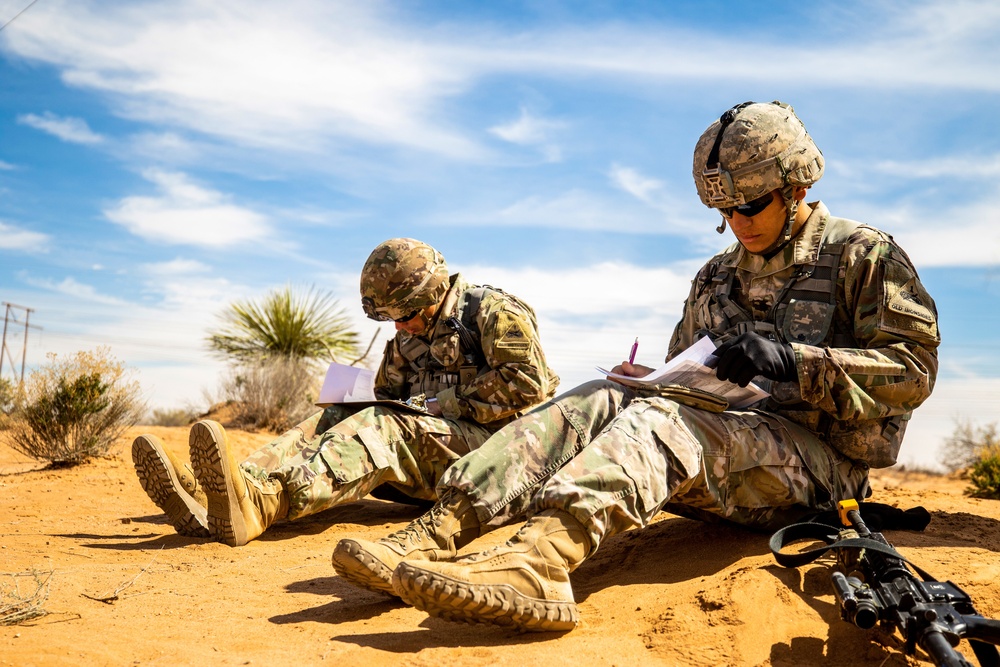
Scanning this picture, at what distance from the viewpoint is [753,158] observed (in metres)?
3.81

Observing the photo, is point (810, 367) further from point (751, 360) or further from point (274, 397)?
point (274, 397)

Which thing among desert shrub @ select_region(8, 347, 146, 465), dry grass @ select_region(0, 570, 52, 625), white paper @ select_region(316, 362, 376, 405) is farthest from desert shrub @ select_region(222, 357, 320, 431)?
dry grass @ select_region(0, 570, 52, 625)

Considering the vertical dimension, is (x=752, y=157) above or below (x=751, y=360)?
above

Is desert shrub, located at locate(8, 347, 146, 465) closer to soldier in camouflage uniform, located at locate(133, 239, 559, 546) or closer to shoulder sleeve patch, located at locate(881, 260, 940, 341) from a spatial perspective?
soldier in camouflage uniform, located at locate(133, 239, 559, 546)

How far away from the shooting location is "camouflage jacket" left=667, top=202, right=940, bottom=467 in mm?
3504

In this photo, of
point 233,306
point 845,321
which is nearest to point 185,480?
point 845,321

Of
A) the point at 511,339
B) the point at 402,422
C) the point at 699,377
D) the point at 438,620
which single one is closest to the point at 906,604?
the point at 699,377

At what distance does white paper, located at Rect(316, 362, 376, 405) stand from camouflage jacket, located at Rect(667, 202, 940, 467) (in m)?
2.19

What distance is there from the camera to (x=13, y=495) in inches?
286

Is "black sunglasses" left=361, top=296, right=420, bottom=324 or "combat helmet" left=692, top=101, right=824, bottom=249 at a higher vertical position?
"combat helmet" left=692, top=101, right=824, bottom=249

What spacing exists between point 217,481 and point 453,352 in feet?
5.17

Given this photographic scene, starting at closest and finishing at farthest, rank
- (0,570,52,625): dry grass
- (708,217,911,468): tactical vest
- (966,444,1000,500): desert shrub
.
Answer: (0,570,52,625): dry grass
(708,217,911,468): tactical vest
(966,444,1000,500): desert shrub

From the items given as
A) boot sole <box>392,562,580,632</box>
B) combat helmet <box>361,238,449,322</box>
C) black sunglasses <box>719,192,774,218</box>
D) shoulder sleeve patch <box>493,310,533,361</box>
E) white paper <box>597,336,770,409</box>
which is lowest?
boot sole <box>392,562,580,632</box>

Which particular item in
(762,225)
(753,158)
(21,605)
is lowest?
A: (21,605)
